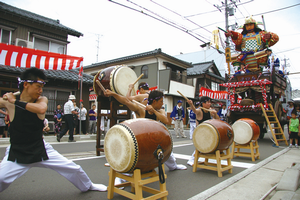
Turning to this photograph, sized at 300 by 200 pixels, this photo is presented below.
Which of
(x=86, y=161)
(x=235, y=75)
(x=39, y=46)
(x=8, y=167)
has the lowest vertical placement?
(x=86, y=161)

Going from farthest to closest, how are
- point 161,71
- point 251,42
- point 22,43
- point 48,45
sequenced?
point 161,71
point 48,45
point 22,43
point 251,42

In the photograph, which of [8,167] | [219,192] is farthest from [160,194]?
[8,167]

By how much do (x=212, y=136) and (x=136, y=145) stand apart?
7.06 feet

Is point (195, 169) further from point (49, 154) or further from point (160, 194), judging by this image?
point (49, 154)

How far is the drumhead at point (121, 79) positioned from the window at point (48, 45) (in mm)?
9656

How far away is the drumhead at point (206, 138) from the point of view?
3.68 metres

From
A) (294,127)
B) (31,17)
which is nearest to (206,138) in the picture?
(294,127)

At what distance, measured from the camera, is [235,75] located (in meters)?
9.03

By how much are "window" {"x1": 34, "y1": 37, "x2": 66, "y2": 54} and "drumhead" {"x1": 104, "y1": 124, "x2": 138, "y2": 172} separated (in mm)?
12022

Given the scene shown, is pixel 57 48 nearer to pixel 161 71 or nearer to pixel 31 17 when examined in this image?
pixel 31 17

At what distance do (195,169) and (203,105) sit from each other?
56.4 inches

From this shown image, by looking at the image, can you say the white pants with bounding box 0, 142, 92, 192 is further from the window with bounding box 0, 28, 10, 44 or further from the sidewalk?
the window with bounding box 0, 28, 10, 44

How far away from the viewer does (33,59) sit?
9.18 m

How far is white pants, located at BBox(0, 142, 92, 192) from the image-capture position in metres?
2.10
